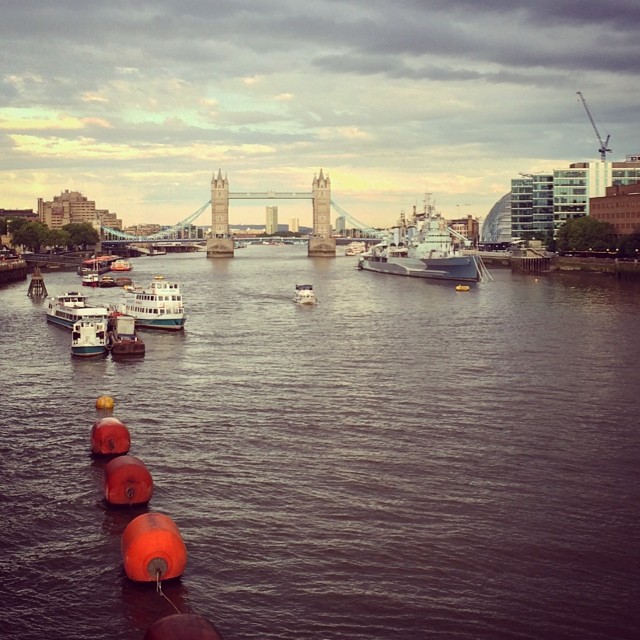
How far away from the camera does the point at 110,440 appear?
24734mm

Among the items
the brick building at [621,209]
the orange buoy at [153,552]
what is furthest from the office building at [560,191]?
the orange buoy at [153,552]

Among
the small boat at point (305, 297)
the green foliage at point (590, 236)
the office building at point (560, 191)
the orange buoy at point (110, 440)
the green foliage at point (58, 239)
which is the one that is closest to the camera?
the orange buoy at point (110, 440)

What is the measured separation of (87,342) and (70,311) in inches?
429

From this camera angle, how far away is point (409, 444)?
26.0 m

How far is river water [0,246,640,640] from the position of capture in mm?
16078

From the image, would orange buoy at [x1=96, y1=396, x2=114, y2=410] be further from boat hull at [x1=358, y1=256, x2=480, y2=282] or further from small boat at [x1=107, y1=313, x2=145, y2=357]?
boat hull at [x1=358, y1=256, x2=480, y2=282]

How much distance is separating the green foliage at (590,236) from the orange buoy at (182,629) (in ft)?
356

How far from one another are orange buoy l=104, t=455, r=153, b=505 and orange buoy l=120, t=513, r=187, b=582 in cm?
398

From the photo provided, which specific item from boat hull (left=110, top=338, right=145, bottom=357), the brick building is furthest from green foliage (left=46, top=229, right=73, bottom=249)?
boat hull (left=110, top=338, right=145, bottom=357)

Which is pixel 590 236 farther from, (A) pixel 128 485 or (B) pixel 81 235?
(A) pixel 128 485

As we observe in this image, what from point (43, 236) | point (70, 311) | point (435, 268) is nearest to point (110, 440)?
point (70, 311)

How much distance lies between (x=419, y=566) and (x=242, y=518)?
426 centimetres

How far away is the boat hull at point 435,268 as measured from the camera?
98.4 metres

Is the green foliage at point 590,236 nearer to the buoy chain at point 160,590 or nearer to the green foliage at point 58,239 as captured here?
the green foliage at point 58,239
